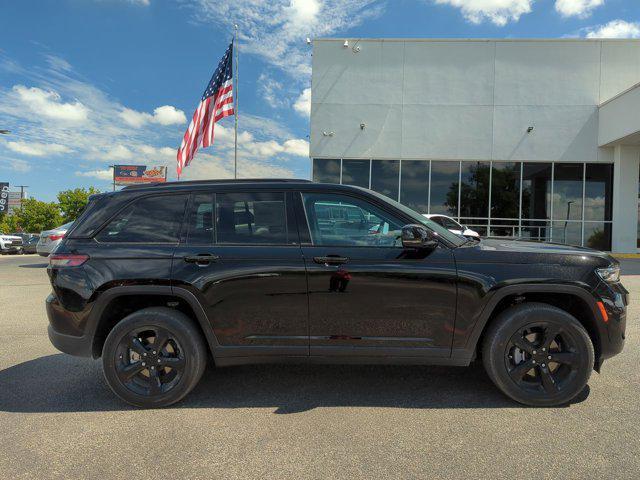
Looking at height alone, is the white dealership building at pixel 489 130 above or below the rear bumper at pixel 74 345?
above

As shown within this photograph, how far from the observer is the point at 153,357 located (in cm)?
315

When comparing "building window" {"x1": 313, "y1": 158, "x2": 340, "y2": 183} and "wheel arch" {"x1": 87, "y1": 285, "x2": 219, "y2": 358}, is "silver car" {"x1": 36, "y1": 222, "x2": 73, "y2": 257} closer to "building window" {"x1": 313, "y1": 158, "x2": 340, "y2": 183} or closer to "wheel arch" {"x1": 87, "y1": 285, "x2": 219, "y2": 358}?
"building window" {"x1": 313, "y1": 158, "x2": 340, "y2": 183}

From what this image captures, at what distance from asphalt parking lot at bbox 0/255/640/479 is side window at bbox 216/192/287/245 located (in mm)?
1308

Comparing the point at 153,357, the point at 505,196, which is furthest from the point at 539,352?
the point at 505,196

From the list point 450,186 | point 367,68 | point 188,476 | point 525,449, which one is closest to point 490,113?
point 450,186

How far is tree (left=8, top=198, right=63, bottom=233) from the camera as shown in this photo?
55031mm

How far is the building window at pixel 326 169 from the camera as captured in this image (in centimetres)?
1733

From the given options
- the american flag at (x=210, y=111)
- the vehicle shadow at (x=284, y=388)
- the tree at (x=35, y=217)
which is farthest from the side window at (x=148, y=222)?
the tree at (x=35, y=217)

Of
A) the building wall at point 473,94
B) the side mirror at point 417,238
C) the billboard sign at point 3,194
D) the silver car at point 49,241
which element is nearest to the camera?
the side mirror at point 417,238

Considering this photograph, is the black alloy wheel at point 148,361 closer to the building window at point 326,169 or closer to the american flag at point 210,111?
the american flag at point 210,111

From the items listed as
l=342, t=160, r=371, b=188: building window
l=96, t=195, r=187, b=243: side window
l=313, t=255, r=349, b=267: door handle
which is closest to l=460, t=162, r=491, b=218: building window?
l=342, t=160, r=371, b=188: building window

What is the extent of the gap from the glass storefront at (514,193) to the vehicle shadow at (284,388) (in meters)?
13.7

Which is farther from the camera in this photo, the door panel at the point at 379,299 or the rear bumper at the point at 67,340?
the rear bumper at the point at 67,340

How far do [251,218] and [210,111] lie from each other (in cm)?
1225
